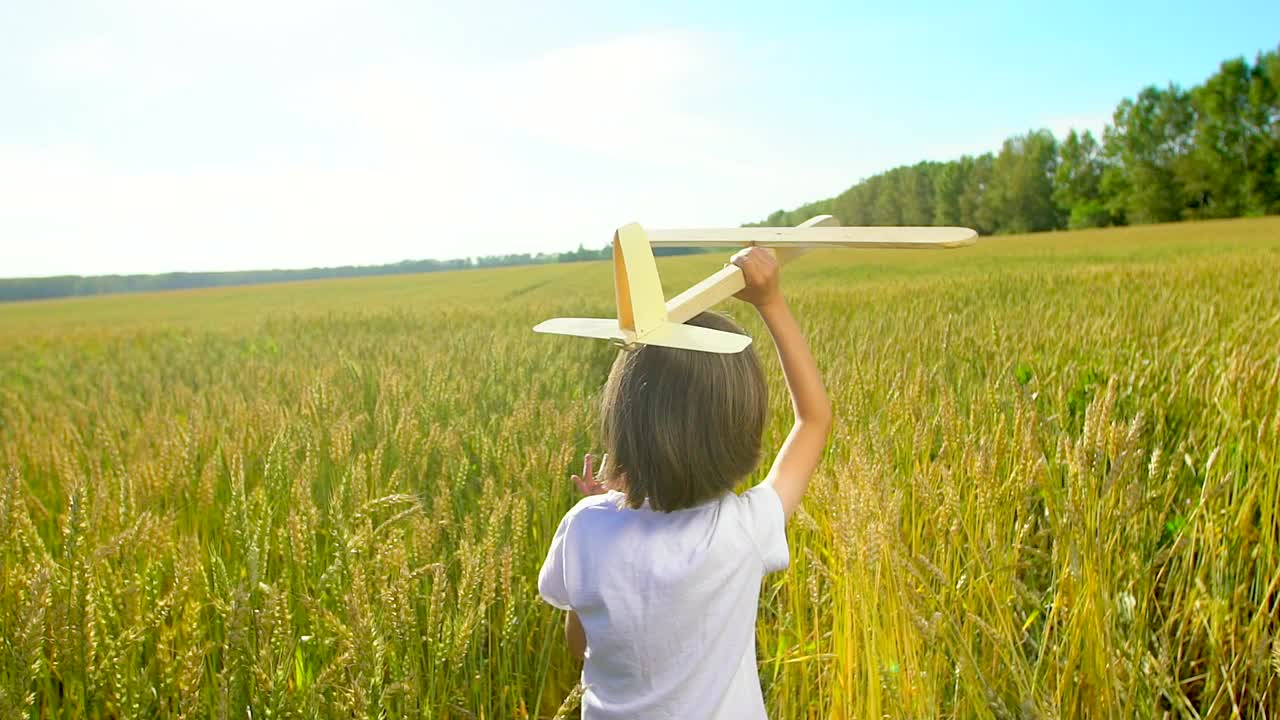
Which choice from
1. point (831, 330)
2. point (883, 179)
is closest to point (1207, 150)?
point (883, 179)

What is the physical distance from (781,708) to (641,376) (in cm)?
90


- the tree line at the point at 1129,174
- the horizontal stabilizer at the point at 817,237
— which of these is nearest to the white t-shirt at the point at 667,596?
the horizontal stabilizer at the point at 817,237

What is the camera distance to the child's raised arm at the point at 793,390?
3.61 ft

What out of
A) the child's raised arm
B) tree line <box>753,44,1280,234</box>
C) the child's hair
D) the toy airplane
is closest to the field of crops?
the child's raised arm

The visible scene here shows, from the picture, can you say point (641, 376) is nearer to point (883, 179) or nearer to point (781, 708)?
point (781, 708)

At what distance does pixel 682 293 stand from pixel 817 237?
0.21 m

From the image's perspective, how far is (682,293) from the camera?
3.07 feet

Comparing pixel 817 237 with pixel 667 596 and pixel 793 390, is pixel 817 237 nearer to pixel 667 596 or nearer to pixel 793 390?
pixel 793 390

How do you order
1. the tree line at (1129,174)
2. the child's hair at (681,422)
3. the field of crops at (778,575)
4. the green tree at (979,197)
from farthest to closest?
the green tree at (979,197) → the tree line at (1129,174) → the field of crops at (778,575) → the child's hair at (681,422)

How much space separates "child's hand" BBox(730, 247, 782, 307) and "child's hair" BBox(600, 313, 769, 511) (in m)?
0.11

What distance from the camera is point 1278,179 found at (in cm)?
4366

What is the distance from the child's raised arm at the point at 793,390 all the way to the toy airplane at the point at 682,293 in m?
0.05

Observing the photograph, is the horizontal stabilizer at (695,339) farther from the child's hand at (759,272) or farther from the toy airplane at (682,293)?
the child's hand at (759,272)

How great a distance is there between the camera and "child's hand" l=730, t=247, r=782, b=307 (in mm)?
1080
